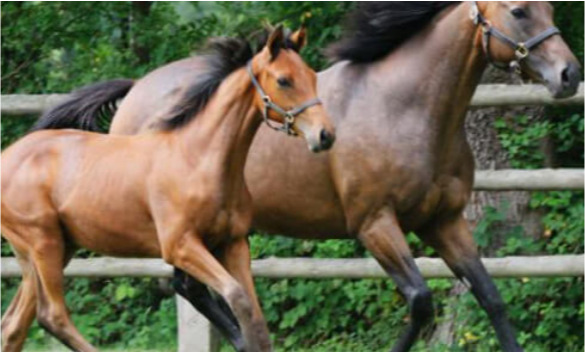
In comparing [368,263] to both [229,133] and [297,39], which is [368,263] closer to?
[229,133]

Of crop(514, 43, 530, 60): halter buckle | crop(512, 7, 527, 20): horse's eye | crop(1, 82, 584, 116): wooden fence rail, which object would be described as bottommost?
crop(1, 82, 584, 116): wooden fence rail

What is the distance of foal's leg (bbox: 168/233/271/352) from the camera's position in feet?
19.2

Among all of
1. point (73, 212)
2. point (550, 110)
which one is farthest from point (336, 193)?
point (550, 110)

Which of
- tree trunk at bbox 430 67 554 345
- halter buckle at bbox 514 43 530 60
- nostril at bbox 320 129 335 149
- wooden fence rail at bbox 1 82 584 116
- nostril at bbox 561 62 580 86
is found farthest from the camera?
tree trunk at bbox 430 67 554 345

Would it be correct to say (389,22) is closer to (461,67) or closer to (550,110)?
(461,67)

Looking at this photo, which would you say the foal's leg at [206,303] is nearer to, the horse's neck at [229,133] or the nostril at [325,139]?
the horse's neck at [229,133]

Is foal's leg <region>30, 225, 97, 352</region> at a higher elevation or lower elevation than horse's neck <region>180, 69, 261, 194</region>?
lower

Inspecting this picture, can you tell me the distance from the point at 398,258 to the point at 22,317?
1.73 m

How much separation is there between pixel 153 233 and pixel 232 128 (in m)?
0.59

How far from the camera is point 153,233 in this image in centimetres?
625

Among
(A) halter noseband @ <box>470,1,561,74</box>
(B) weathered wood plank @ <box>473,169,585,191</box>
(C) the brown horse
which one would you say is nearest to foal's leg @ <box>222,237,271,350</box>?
(C) the brown horse

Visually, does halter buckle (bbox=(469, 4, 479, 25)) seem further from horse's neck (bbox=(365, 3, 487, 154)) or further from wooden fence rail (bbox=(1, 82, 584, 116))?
wooden fence rail (bbox=(1, 82, 584, 116))

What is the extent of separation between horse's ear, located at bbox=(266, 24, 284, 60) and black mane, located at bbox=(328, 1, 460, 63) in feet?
2.85

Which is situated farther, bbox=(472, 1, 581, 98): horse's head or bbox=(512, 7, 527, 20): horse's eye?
bbox=(512, 7, 527, 20): horse's eye
